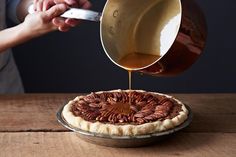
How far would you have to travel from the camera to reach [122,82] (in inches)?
84.2

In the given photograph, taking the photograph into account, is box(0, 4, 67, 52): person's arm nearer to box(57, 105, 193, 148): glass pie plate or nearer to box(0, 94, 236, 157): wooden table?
box(0, 94, 236, 157): wooden table

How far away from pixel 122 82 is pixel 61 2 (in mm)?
913

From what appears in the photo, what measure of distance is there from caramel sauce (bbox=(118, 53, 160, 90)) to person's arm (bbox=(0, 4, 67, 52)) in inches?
8.4

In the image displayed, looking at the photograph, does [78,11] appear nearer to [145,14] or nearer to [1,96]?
[145,14]

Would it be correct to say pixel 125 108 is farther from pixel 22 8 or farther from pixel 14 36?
pixel 22 8

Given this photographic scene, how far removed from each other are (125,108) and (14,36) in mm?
476

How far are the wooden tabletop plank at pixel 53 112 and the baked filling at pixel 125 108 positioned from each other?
71 mm

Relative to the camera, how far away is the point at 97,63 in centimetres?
209

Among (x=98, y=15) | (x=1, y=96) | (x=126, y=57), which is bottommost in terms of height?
(x=1, y=96)

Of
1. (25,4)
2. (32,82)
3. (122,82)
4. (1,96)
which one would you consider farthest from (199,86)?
(1,96)

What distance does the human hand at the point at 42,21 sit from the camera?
124 cm

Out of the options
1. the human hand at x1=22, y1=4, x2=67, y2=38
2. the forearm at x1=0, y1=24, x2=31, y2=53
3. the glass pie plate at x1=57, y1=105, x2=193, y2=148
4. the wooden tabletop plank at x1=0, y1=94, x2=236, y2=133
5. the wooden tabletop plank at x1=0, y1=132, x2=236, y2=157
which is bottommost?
the wooden tabletop plank at x1=0, y1=94, x2=236, y2=133

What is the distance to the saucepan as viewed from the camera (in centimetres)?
106

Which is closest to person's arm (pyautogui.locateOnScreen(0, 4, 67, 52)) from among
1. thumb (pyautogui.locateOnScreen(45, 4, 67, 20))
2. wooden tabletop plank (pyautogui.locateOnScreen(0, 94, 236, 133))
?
thumb (pyautogui.locateOnScreen(45, 4, 67, 20))
